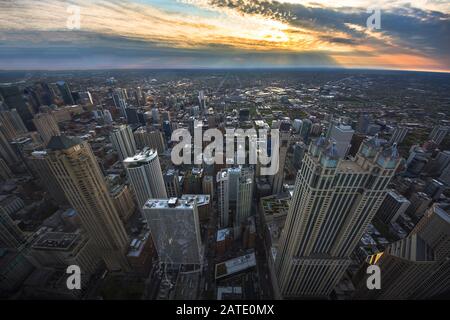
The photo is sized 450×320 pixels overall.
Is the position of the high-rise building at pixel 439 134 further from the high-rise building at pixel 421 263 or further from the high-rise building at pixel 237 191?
the high-rise building at pixel 237 191

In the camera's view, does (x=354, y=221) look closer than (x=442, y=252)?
Yes

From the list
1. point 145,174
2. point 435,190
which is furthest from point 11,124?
point 435,190

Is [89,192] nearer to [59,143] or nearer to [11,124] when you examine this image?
[59,143]

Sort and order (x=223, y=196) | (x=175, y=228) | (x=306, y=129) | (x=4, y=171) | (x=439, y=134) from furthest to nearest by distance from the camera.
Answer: (x=306, y=129)
(x=439, y=134)
(x=4, y=171)
(x=223, y=196)
(x=175, y=228)

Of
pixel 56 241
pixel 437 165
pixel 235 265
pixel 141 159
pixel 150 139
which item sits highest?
pixel 141 159

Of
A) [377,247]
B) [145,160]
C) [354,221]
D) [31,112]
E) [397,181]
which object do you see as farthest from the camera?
[31,112]

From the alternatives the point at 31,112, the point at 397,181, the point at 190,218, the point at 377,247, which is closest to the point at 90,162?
the point at 190,218

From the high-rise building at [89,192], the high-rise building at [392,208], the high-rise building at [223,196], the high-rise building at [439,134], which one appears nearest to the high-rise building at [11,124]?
the high-rise building at [89,192]

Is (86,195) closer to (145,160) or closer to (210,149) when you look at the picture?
(145,160)
